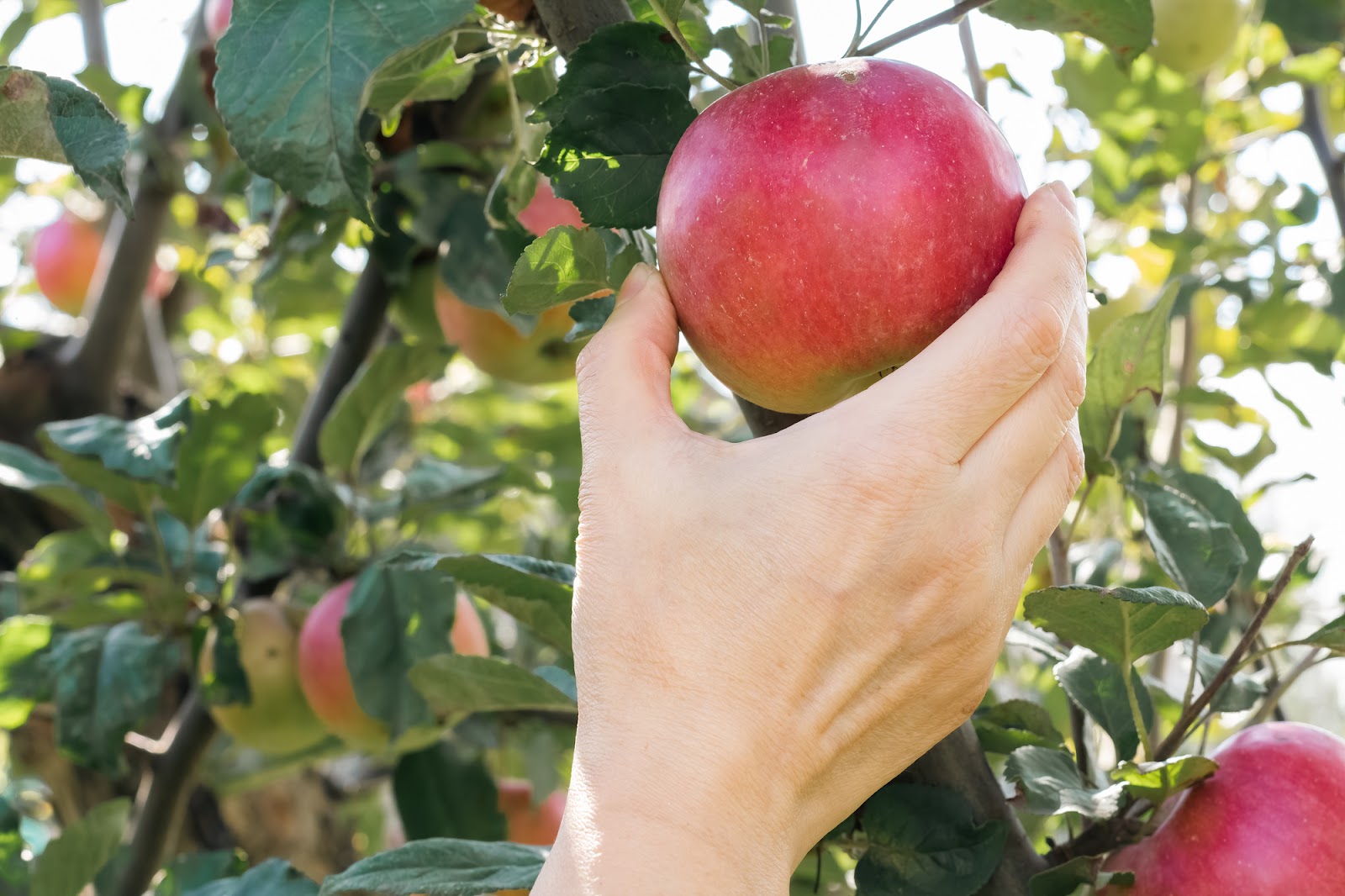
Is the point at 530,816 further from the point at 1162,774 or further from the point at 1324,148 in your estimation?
the point at 1324,148

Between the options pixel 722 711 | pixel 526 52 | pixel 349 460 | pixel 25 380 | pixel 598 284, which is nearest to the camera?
pixel 722 711

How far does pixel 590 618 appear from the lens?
0.60 m

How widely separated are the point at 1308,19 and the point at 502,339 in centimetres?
94

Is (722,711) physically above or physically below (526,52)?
below

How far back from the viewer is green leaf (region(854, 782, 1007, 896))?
67 cm

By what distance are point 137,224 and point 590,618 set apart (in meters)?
1.43

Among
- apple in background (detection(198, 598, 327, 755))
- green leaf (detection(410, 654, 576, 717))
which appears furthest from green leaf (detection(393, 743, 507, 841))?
green leaf (detection(410, 654, 576, 717))

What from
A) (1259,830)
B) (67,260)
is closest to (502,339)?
(1259,830)

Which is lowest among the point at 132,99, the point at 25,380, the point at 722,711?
the point at 25,380

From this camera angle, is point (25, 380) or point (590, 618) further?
point (25, 380)

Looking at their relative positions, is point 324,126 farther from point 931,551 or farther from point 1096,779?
point 1096,779

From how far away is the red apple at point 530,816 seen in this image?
4.67 ft

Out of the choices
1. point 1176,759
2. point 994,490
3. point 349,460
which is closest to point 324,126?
point 994,490

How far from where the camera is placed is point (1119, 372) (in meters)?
0.82
